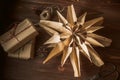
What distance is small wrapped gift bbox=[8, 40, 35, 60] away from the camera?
6.87 ft

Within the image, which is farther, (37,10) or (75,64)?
(37,10)

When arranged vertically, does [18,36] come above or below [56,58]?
above

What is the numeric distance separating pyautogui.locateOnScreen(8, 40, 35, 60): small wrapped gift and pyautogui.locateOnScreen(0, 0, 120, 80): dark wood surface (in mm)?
49

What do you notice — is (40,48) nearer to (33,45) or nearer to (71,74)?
(33,45)

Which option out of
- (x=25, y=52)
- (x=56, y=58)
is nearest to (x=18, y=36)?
(x=25, y=52)

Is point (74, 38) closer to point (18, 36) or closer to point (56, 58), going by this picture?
point (56, 58)

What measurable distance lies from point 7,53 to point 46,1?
1.38 ft

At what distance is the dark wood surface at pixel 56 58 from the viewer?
6.91 feet

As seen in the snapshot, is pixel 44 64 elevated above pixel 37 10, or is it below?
below

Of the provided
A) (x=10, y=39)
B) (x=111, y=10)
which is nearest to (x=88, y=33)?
(x=111, y=10)

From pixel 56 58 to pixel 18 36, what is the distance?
272 millimetres

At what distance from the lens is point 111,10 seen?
219 cm

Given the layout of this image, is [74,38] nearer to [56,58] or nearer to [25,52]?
[56,58]

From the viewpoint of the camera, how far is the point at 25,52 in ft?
6.88
